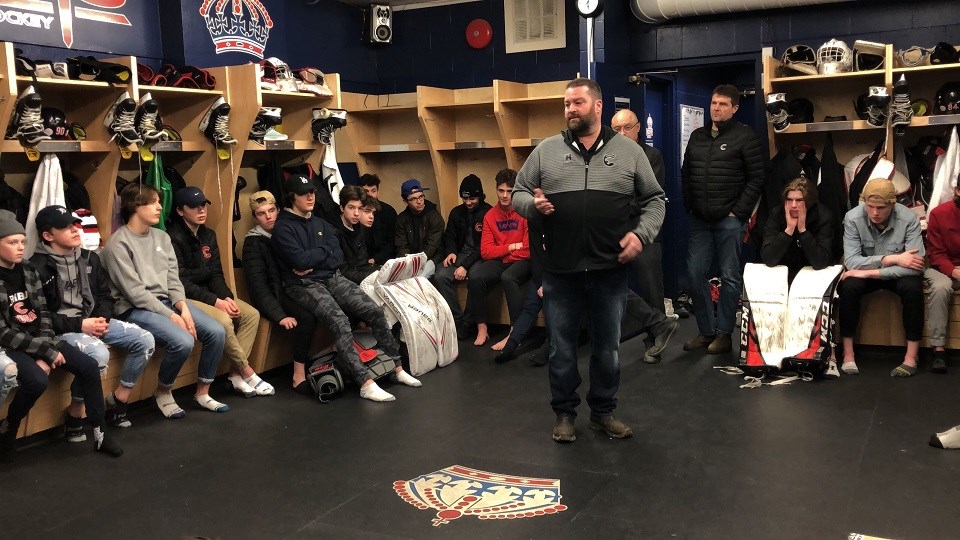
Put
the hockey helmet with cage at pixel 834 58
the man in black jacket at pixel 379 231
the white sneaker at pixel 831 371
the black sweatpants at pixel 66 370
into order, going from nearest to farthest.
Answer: the black sweatpants at pixel 66 370 → the white sneaker at pixel 831 371 → the hockey helmet with cage at pixel 834 58 → the man in black jacket at pixel 379 231

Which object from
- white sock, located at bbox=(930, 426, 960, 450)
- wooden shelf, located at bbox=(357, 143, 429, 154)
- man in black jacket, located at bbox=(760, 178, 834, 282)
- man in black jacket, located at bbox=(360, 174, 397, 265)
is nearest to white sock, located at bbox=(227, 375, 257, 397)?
man in black jacket, located at bbox=(360, 174, 397, 265)

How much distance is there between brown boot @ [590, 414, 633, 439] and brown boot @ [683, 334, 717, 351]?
1860 millimetres

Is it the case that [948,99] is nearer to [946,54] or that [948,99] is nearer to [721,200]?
[946,54]

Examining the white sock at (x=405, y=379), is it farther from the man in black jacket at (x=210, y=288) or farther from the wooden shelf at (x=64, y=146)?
the wooden shelf at (x=64, y=146)

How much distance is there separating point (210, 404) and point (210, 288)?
2.42 ft

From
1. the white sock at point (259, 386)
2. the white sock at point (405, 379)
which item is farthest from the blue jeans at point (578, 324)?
the white sock at point (259, 386)

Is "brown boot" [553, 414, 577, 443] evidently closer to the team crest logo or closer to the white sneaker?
the team crest logo

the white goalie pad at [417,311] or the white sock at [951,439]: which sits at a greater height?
the white goalie pad at [417,311]

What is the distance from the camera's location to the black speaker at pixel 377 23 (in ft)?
27.3

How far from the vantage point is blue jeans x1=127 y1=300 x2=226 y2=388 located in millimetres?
4902

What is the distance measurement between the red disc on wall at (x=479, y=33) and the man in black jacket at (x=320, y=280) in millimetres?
3093

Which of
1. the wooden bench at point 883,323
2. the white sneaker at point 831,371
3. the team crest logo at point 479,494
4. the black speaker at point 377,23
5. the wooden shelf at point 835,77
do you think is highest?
the black speaker at point 377,23

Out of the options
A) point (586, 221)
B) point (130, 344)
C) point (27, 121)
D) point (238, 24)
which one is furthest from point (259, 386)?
point (238, 24)

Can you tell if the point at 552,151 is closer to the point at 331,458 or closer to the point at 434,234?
the point at 331,458
